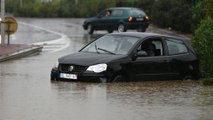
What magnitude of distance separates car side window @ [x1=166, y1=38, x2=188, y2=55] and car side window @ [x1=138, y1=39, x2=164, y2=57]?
8.9 inches

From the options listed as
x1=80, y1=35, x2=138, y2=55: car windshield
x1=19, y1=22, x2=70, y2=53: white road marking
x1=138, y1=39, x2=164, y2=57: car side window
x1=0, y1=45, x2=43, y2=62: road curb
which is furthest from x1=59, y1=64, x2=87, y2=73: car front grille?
x1=19, y1=22, x2=70, y2=53: white road marking

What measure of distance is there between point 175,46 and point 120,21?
920 inches

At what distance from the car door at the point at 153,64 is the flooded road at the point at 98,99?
0.81 ft

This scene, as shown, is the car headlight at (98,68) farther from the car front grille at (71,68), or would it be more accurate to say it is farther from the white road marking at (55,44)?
the white road marking at (55,44)

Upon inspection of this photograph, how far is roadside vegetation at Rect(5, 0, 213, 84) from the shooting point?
17875 mm

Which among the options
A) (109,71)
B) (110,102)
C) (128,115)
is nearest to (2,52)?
(109,71)

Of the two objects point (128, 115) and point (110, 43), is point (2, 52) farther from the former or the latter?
point (128, 115)

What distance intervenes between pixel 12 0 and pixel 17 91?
5699cm

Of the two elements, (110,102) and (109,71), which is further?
(109,71)

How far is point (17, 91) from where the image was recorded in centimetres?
1406

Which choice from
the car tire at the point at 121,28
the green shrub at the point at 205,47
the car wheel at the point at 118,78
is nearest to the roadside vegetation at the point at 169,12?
the green shrub at the point at 205,47

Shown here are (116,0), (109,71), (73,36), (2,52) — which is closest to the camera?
(109,71)

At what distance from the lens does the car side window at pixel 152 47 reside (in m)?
16.8

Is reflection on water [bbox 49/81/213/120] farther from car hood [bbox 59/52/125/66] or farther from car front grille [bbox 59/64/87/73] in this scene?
car hood [bbox 59/52/125/66]
